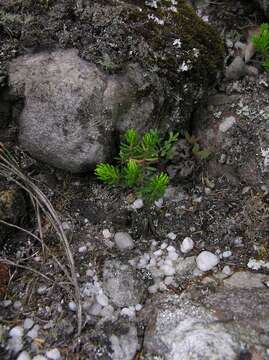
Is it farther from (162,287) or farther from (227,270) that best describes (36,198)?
(227,270)

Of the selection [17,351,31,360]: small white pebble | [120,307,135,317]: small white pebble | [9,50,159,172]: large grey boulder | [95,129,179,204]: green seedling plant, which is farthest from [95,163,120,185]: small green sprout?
[17,351,31,360]: small white pebble

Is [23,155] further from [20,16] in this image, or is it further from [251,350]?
[251,350]

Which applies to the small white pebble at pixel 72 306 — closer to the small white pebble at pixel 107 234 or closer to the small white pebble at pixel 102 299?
the small white pebble at pixel 102 299

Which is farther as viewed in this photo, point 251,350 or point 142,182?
point 142,182

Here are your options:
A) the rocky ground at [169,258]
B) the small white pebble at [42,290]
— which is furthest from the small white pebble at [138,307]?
the small white pebble at [42,290]

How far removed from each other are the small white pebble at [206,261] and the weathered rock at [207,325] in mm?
226

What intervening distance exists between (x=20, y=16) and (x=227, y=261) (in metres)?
2.68

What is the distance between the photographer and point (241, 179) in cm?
374

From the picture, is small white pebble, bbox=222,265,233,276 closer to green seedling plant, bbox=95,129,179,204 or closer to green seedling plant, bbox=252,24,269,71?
green seedling plant, bbox=95,129,179,204

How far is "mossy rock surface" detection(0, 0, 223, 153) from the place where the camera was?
3.60 meters

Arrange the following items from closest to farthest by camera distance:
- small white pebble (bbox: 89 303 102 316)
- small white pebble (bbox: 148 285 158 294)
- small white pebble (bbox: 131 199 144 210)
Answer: small white pebble (bbox: 89 303 102 316), small white pebble (bbox: 148 285 158 294), small white pebble (bbox: 131 199 144 210)

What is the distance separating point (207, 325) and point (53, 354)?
3.52ft

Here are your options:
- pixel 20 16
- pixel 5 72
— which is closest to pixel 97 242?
pixel 5 72

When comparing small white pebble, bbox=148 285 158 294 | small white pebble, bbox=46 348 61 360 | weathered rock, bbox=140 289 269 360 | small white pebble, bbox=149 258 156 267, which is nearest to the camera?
weathered rock, bbox=140 289 269 360
